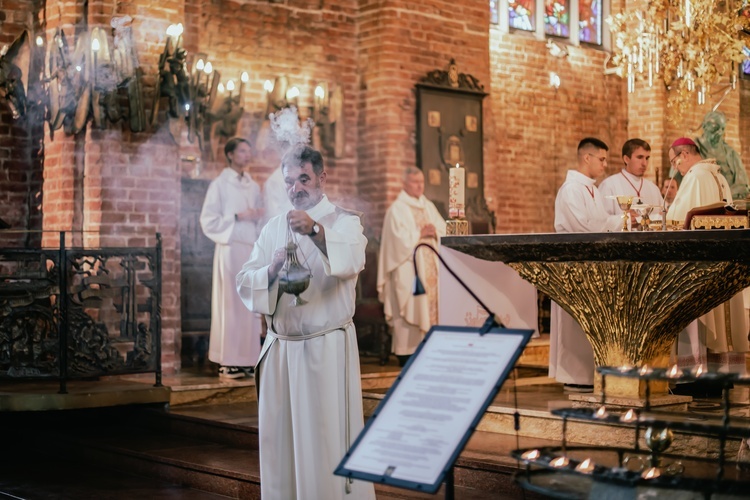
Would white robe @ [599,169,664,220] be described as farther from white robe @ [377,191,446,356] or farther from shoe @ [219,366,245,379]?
shoe @ [219,366,245,379]

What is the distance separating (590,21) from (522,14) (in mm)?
1469

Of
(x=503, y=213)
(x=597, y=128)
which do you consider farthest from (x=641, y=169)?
(x=597, y=128)

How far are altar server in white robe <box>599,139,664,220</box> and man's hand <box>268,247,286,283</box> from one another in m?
4.64

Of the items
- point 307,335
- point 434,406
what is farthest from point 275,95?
point 434,406

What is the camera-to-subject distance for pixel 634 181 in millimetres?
9336

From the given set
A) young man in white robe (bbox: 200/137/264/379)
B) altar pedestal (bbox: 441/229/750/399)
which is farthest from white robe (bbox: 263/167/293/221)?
altar pedestal (bbox: 441/229/750/399)

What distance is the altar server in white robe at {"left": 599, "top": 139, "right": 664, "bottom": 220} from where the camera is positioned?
921 centimetres

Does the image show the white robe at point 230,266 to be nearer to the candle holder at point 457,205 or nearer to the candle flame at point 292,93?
the candle flame at point 292,93

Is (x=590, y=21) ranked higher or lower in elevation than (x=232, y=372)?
higher

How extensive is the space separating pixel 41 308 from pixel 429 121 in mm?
5338

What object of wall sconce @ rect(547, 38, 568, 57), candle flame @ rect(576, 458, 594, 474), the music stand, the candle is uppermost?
wall sconce @ rect(547, 38, 568, 57)

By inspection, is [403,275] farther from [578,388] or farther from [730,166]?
[730,166]

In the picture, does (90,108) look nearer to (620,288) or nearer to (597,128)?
(620,288)

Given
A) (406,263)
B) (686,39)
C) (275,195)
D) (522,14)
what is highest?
(522,14)
